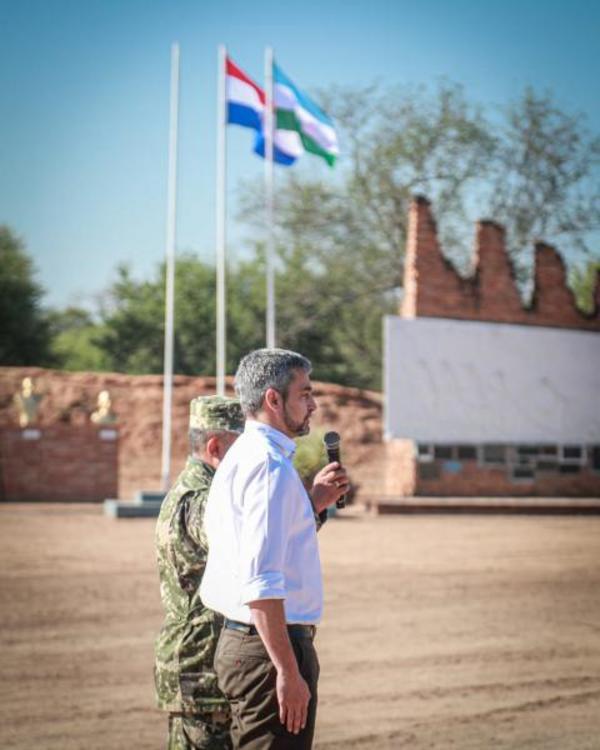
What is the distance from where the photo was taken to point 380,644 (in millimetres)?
8852

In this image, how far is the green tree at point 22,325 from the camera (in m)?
39.5

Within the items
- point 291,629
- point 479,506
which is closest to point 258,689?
point 291,629

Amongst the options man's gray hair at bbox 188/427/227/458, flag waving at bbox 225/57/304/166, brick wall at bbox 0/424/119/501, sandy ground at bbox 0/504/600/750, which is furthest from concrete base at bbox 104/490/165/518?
man's gray hair at bbox 188/427/227/458

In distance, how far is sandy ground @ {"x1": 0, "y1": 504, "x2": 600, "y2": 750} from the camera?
251 inches

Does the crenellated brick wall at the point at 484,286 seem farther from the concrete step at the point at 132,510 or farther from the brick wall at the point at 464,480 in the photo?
the concrete step at the point at 132,510

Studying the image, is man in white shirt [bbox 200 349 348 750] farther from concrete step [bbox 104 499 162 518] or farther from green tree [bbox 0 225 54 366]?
green tree [bbox 0 225 54 366]

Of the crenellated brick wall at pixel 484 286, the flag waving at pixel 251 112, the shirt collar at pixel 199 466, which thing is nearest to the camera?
the shirt collar at pixel 199 466

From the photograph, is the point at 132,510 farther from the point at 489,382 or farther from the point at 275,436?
the point at 275,436

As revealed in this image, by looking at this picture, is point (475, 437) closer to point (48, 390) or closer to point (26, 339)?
point (48, 390)

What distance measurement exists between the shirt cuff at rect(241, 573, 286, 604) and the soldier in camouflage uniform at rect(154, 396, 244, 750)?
700 mm

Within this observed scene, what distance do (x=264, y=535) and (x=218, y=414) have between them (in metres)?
0.93

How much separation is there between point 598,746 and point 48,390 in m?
29.4

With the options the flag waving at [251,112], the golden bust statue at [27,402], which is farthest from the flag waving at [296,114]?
the golden bust statue at [27,402]

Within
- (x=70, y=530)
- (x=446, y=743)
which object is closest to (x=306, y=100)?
(x=70, y=530)
